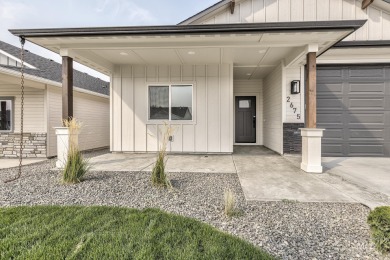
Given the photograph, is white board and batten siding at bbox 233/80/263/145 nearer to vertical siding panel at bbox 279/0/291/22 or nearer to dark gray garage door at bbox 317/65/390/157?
vertical siding panel at bbox 279/0/291/22

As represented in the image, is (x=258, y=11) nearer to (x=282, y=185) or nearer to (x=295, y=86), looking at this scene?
(x=295, y=86)

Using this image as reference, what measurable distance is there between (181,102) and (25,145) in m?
5.26

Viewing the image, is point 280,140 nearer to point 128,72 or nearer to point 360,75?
point 360,75

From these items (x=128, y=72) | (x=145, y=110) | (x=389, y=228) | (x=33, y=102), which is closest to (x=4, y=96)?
(x=33, y=102)

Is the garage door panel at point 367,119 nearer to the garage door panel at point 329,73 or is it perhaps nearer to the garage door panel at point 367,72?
the garage door panel at point 367,72

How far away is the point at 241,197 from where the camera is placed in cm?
307

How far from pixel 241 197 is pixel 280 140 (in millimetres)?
4103

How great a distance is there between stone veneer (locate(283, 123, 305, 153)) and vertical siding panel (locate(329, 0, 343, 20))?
3.68 metres

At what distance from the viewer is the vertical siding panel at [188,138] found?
22.2 ft

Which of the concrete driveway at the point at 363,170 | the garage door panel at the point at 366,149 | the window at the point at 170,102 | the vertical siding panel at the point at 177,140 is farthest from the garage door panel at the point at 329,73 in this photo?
the vertical siding panel at the point at 177,140

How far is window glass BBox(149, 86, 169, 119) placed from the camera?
685 cm

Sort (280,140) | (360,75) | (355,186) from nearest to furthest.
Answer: (355,186)
(360,75)
(280,140)

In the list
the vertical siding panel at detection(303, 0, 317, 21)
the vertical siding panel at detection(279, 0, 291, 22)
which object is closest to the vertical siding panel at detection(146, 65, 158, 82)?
the vertical siding panel at detection(279, 0, 291, 22)

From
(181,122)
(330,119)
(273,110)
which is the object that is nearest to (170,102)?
(181,122)
